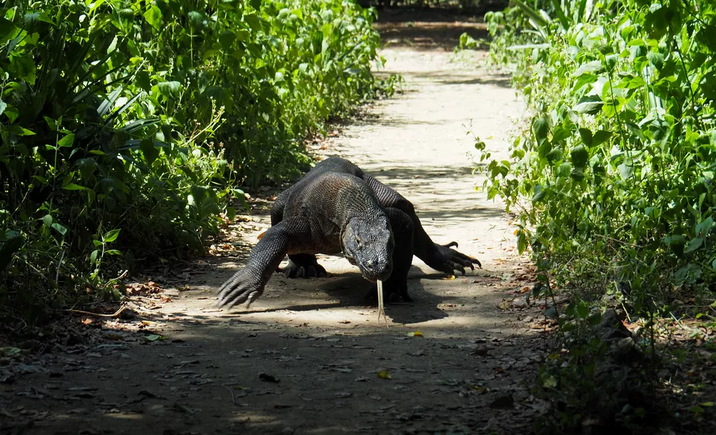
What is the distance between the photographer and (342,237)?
17.3 ft

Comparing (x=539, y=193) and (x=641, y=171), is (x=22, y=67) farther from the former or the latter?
(x=641, y=171)

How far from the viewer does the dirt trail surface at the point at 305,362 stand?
3.34m

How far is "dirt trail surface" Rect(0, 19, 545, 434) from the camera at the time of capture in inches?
132

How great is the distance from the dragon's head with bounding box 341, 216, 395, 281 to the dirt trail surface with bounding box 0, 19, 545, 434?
0.99 feet

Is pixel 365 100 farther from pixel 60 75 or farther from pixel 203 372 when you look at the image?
pixel 203 372

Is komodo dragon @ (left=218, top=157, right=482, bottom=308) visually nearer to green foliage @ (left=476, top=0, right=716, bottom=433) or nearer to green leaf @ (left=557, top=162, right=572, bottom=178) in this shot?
green foliage @ (left=476, top=0, right=716, bottom=433)

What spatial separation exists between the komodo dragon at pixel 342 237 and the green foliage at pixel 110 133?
0.70m

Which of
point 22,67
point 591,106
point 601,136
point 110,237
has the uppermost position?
point 22,67

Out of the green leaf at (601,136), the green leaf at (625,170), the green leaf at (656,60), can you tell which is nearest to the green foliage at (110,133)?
the green leaf at (601,136)

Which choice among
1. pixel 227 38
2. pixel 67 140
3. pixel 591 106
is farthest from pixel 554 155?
pixel 227 38

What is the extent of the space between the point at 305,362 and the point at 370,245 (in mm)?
1030

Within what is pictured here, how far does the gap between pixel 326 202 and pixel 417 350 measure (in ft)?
4.71

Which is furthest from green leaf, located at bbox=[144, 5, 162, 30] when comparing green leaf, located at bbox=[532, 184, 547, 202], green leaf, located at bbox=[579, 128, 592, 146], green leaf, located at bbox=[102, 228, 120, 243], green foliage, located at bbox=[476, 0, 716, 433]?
green leaf, located at bbox=[579, 128, 592, 146]

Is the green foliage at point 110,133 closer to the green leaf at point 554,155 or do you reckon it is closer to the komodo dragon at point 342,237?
the komodo dragon at point 342,237
